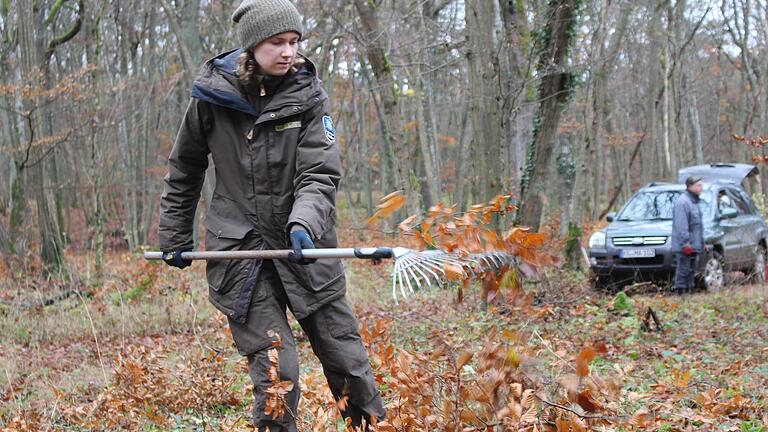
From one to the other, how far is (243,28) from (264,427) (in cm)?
179

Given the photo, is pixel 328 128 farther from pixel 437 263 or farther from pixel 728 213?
pixel 728 213

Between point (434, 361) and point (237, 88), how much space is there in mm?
1577

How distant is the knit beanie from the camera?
11.3 feet

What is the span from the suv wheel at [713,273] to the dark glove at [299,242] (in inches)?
366

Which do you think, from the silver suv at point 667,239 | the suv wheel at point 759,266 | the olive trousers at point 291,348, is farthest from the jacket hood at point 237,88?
the suv wheel at point 759,266

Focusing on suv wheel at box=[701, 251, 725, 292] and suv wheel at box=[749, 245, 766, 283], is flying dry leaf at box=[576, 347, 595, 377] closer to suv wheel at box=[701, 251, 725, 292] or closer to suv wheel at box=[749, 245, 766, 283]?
suv wheel at box=[701, 251, 725, 292]

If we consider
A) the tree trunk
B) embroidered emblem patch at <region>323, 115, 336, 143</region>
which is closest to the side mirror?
the tree trunk

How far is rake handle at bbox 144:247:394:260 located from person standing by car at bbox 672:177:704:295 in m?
8.71

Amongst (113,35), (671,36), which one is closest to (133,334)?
(113,35)

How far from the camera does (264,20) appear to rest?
3.45 metres

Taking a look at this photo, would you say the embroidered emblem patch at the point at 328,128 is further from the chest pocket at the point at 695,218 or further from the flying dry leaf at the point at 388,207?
the chest pocket at the point at 695,218

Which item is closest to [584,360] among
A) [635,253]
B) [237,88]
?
[237,88]

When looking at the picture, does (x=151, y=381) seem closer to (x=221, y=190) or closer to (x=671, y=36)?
(x=221, y=190)

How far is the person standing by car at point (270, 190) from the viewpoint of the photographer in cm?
349
